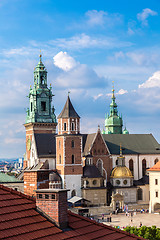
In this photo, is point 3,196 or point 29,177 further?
point 29,177

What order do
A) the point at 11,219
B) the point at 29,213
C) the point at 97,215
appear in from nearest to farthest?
1. the point at 11,219
2. the point at 29,213
3. the point at 97,215

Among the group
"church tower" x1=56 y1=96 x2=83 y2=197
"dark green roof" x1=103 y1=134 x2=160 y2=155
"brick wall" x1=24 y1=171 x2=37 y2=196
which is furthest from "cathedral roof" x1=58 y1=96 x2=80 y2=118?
"brick wall" x1=24 y1=171 x2=37 y2=196

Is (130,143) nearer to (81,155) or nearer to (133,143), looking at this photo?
(133,143)

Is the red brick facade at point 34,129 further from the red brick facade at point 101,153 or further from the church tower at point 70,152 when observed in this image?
the church tower at point 70,152

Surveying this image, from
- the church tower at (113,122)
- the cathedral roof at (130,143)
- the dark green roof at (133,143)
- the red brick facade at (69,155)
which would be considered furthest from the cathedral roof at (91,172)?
the church tower at (113,122)

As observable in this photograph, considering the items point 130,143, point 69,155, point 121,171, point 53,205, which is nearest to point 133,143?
point 130,143

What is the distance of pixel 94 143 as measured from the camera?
72.3 m

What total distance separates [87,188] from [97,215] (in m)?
6.17

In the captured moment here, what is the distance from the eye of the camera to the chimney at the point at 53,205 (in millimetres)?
12509

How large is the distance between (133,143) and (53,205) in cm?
6858

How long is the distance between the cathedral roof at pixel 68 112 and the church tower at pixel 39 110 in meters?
14.5

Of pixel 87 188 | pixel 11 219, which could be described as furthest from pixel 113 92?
pixel 11 219

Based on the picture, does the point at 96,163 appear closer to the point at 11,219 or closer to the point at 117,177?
the point at 117,177

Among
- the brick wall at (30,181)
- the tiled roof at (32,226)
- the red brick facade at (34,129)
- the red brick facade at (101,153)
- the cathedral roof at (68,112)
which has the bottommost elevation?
the tiled roof at (32,226)
